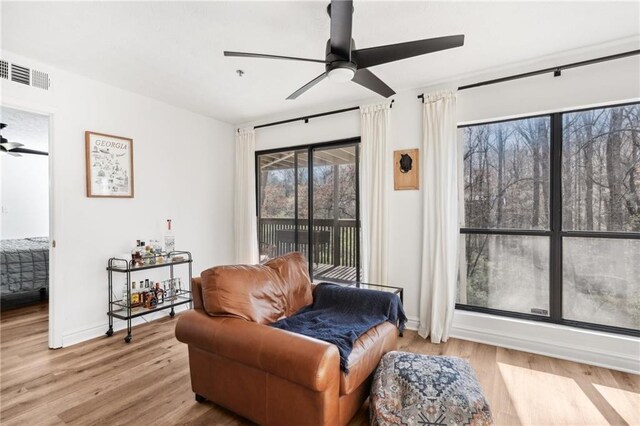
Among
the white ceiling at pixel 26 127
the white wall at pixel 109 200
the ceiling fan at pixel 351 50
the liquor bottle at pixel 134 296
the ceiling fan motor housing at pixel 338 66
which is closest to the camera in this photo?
the ceiling fan at pixel 351 50

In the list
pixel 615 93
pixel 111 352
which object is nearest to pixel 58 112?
pixel 111 352

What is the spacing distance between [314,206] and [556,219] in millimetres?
2691

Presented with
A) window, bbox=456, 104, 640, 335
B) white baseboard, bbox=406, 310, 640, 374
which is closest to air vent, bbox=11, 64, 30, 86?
window, bbox=456, 104, 640, 335

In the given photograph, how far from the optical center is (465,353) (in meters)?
2.90

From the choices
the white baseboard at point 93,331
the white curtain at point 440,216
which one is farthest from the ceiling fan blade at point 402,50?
the white baseboard at point 93,331

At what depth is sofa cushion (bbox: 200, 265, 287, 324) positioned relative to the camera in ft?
6.53

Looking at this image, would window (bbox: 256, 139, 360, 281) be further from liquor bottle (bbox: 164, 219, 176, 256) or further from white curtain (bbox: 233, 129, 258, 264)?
liquor bottle (bbox: 164, 219, 176, 256)

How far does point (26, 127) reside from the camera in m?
4.74

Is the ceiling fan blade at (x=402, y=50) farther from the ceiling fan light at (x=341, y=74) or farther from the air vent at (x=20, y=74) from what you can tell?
the air vent at (x=20, y=74)

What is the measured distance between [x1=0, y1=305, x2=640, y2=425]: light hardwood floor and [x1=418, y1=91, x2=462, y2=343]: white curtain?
330 mm

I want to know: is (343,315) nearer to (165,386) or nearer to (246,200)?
(165,386)

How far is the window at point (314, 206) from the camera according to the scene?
404cm

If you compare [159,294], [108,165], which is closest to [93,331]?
[159,294]

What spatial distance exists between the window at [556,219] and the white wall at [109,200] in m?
3.40
